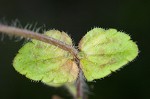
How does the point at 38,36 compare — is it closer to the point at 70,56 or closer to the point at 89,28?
the point at 70,56

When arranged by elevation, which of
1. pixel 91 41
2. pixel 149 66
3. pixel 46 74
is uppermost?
pixel 149 66

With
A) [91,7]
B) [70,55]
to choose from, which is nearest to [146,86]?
[91,7]

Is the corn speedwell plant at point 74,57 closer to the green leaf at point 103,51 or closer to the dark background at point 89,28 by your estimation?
the green leaf at point 103,51

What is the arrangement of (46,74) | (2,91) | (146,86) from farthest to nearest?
(2,91)
(146,86)
(46,74)

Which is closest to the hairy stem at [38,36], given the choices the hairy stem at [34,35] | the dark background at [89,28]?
the hairy stem at [34,35]

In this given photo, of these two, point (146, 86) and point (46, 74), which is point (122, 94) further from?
point (46, 74)

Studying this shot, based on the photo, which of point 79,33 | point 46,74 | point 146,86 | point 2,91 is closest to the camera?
point 46,74

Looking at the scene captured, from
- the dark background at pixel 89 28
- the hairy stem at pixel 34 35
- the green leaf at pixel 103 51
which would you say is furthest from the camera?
the dark background at pixel 89 28

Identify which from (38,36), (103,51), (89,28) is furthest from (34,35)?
(89,28)
